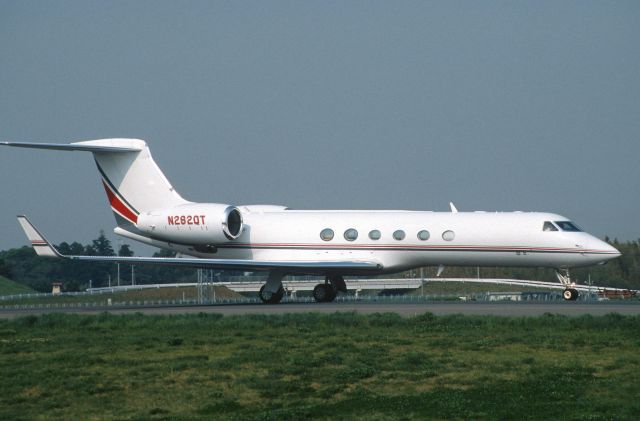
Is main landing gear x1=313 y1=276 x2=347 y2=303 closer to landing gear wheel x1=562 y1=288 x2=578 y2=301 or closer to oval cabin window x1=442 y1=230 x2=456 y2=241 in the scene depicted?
oval cabin window x1=442 y1=230 x2=456 y2=241

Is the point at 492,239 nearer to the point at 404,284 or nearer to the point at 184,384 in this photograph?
the point at 184,384

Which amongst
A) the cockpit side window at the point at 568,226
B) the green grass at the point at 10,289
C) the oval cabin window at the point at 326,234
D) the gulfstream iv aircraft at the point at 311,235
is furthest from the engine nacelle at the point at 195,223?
the green grass at the point at 10,289

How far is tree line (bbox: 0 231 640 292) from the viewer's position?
1831 inches

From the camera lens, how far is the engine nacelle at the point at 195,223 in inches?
1255

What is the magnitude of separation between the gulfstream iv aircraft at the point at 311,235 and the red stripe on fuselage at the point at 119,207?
3 cm

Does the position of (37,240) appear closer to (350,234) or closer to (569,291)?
(350,234)

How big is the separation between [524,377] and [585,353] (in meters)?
2.67

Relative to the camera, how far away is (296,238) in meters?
32.4

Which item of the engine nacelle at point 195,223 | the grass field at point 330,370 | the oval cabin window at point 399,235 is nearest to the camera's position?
the grass field at point 330,370

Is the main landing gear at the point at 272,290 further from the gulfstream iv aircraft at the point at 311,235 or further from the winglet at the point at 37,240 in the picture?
the winglet at the point at 37,240

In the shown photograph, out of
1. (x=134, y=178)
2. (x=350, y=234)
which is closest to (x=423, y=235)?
(x=350, y=234)

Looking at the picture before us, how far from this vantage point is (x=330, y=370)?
14133 millimetres

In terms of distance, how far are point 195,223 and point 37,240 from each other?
524 centimetres

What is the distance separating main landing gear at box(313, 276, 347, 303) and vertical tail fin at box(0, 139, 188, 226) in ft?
18.4
